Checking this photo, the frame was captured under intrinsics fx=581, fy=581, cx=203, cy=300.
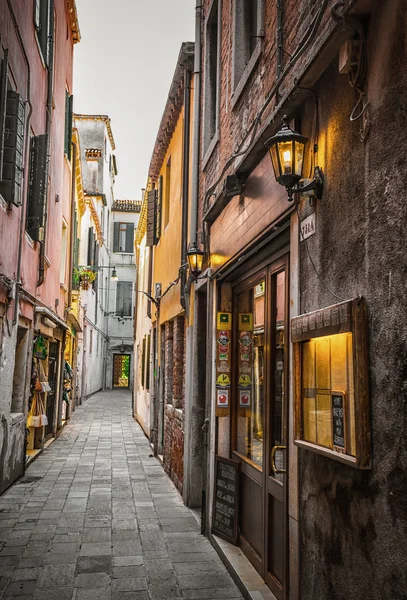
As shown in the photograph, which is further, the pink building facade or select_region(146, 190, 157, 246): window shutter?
select_region(146, 190, 157, 246): window shutter

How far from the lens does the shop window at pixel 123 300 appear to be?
39.0 m

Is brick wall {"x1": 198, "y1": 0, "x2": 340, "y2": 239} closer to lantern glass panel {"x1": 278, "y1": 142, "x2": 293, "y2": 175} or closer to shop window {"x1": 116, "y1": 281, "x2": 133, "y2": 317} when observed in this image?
lantern glass panel {"x1": 278, "y1": 142, "x2": 293, "y2": 175}

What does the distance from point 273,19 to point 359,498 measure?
12.8 feet

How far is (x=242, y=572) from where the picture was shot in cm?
507

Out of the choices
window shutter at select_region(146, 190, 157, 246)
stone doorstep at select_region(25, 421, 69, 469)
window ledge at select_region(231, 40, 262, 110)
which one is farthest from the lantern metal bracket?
window shutter at select_region(146, 190, 157, 246)

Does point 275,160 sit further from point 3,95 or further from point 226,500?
point 3,95

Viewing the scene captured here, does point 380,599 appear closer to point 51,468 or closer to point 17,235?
point 17,235

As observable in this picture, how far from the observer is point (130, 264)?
39.7 meters

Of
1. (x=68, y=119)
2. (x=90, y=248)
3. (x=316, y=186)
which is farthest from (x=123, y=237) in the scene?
(x=316, y=186)

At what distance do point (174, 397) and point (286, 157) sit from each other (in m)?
7.10

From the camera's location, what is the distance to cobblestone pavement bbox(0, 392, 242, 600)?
4.92 meters

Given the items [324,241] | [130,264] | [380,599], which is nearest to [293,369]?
[324,241]

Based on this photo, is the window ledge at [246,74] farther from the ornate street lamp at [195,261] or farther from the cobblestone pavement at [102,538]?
the cobblestone pavement at [102,538]

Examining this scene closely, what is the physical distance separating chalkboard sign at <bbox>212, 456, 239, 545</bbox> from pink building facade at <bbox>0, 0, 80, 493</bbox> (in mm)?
3628
